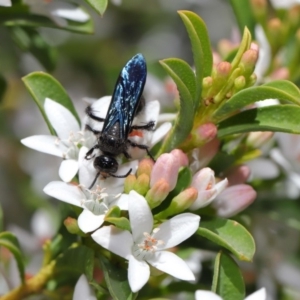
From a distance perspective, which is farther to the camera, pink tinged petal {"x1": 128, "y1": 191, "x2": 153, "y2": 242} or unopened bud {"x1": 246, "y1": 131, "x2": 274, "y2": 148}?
unopened bud {"x1": 246, "y1": 131, "x2": 274, "y2": 148}

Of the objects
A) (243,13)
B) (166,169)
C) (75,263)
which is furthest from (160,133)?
(243,13)

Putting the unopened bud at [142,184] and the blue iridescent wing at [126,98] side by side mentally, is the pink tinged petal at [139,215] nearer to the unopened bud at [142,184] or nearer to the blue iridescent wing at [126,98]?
the unopened bud at [142,184]

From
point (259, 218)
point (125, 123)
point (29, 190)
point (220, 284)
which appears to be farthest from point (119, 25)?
point (220, 284)

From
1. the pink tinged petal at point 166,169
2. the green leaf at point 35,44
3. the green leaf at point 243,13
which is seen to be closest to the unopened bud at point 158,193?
the pink tinged petal at point 166,169

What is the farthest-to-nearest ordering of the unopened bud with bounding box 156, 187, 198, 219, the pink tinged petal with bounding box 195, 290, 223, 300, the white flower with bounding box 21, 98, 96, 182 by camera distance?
the white flower with bounding box 21, 98, 96, 182 < the unopened bud with bounding box 156, 187, 198, 219 < the pink tinged petal with bounding box 195, 290, 223, 300

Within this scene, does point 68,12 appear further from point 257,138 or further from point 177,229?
point 177,229

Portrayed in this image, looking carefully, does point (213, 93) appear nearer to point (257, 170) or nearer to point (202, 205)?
point (202, 205)

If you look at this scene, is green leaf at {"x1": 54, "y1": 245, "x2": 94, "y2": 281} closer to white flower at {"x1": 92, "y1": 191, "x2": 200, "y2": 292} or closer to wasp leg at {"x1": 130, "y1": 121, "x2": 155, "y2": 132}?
white flower at {"x1": 92, "y1": 191, "x2": 200, "y2": 292}

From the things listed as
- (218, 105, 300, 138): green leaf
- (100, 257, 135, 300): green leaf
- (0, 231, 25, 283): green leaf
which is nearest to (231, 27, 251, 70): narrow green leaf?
(218, 105, 300, 138): green leaf
